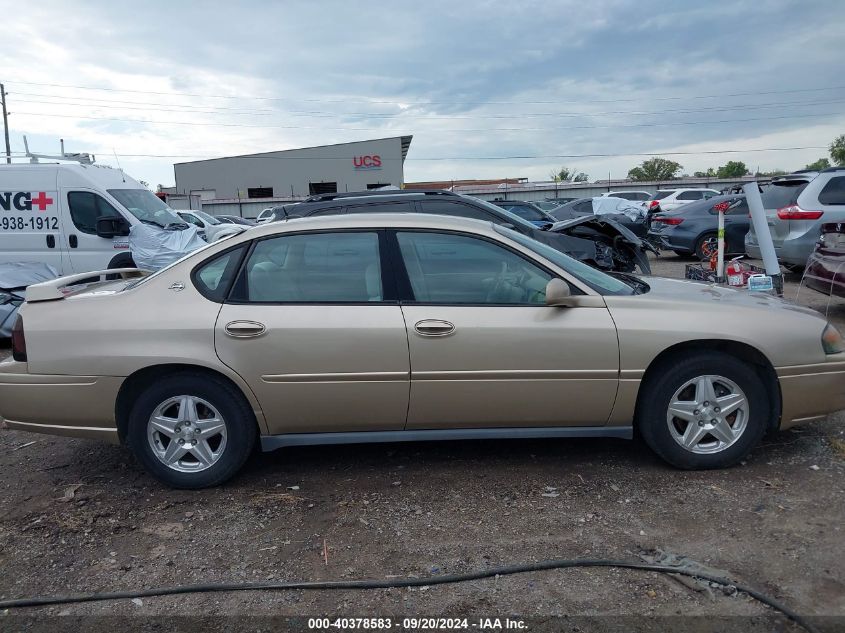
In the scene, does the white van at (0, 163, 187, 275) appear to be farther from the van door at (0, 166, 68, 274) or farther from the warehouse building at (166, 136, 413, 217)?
the warehouse building at (166, 136, 413, 217)

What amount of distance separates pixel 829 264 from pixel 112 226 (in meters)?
9.34

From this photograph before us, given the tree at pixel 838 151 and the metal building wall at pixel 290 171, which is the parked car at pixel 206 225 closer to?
the metal building wall at pixel 290 171

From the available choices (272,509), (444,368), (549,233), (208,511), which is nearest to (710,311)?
(444,368)

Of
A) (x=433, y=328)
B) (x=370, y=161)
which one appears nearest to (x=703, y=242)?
(x=433, y=328)

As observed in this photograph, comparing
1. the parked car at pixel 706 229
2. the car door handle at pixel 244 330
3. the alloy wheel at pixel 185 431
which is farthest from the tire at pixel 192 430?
the parked car at pixel 706 229

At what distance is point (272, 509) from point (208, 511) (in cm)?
37

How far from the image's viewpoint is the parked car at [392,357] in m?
3.99

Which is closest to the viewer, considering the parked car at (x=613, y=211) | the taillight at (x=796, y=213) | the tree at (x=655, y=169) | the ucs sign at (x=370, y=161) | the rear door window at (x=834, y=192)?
the taillight at (x=796, y=213)

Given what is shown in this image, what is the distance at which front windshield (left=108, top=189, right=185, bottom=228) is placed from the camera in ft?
35.0

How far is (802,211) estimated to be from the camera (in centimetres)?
984

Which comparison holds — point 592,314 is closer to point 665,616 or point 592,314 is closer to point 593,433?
point 593,433

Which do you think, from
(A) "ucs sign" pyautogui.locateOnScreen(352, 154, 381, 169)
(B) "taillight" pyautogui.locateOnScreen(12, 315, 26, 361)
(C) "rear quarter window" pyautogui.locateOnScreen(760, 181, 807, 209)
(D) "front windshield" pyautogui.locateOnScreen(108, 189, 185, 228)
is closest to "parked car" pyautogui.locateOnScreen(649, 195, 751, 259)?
(C) "rear quarter window" pyautogui.locateOnScreen(760, 181, 807, 209)

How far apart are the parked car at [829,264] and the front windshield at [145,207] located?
356 inches

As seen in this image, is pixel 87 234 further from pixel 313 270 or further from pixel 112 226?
pixel 313 270
